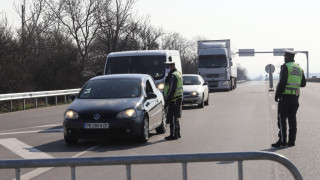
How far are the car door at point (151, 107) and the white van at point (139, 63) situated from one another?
5.23m

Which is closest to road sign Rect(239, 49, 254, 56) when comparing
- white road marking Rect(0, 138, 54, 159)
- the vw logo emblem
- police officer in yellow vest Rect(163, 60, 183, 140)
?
police officer in yellow vest Rect(163, 60, 183, 140)

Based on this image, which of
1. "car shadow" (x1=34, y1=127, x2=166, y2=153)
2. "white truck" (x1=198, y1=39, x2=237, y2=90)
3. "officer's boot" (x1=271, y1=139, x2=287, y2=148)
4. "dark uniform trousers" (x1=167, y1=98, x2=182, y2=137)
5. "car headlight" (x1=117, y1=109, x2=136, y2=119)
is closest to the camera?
"officer's boot" (x1=271, y1=139, x2=287, y2=148)

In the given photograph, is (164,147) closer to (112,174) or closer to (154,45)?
(112,174)

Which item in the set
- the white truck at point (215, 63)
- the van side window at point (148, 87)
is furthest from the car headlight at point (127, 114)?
the white truck at point (215, 63)

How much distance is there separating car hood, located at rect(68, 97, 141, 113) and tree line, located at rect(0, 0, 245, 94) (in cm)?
1672

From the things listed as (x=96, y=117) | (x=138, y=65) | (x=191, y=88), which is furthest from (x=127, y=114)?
(x=191, y=88)

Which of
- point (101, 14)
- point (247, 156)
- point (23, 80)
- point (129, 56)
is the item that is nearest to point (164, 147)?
point (247, 156)

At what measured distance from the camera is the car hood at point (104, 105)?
36.9ft

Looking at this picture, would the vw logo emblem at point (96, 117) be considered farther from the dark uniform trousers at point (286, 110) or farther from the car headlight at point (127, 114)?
the dark uniform trousers at point (286, 110)

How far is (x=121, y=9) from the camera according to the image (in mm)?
57844

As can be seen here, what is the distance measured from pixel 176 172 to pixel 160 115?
5447 mm

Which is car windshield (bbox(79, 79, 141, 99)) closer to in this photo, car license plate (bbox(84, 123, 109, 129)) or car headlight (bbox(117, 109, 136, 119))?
car headlight (bbox(117, 109, 136, 119))

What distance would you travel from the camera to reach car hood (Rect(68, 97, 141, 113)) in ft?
36.9

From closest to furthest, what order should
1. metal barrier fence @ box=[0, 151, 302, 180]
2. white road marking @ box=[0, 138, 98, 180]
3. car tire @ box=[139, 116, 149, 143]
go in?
metal barrier fence @ box=[0, 151, 302, 180]
white road marking @ box=[0, 138, 98, 180]
car tire @ box=[139, 116, 149, 143]
